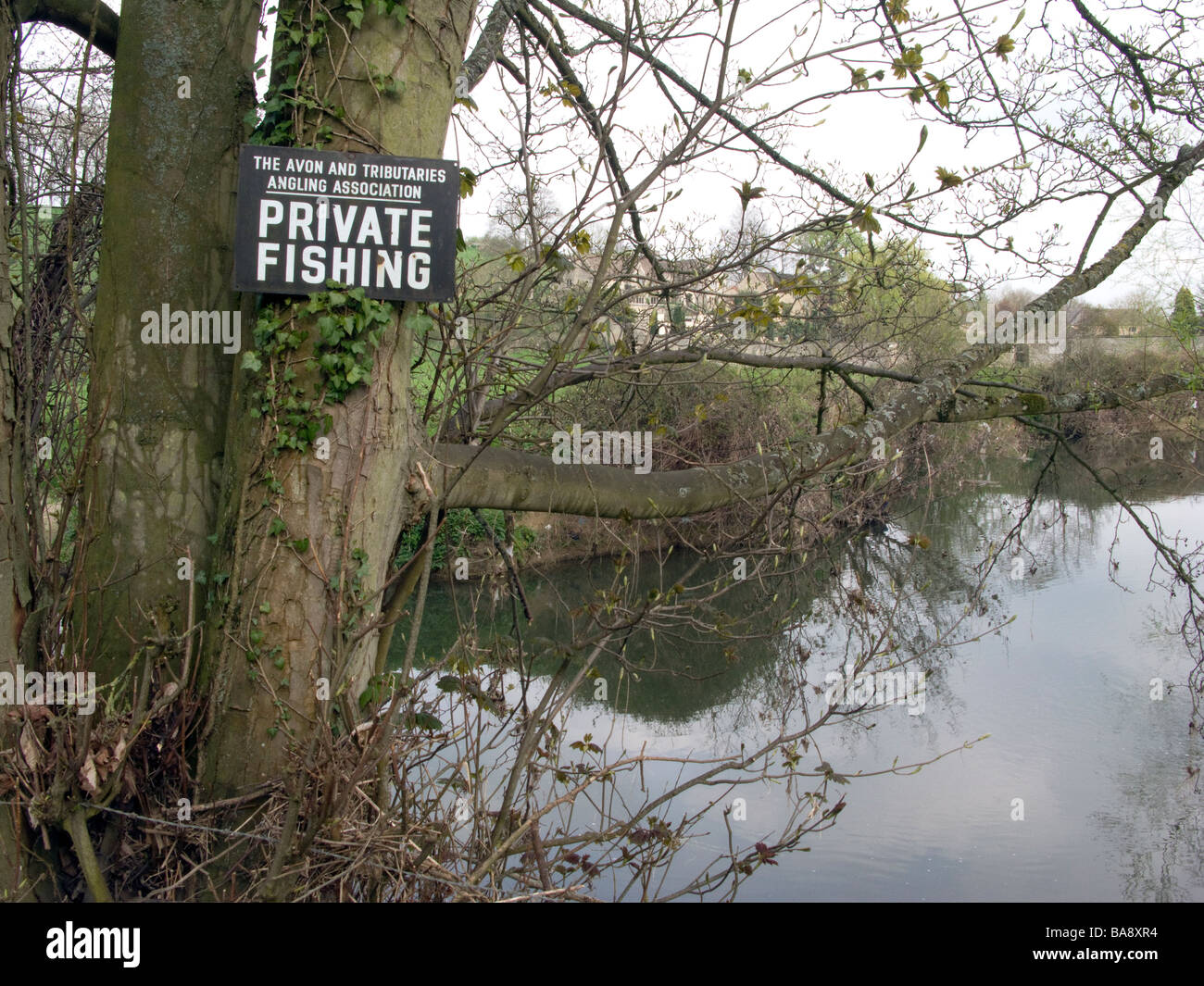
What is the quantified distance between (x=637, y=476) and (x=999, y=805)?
5.72 meters

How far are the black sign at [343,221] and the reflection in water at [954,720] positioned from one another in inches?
57.5

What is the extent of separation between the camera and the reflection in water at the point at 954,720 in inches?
259

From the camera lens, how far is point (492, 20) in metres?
4.13

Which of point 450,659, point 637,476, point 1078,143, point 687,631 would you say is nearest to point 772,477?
point 637,476

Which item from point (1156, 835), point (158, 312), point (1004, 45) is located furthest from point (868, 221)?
point (1156, 835)

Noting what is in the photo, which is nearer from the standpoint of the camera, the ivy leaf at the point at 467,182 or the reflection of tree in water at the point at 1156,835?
the ivy leaf at the point at 467,182

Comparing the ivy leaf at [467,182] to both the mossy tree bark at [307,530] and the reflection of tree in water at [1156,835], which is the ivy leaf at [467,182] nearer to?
the mossy tree bark at [307,530]

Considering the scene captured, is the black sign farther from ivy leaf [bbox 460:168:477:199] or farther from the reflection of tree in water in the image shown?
the reflection of tree in water

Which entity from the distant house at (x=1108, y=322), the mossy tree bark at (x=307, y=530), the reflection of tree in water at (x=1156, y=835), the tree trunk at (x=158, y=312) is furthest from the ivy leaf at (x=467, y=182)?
the distant house at (x=1108, y=322)

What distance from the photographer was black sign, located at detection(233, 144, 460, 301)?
2545 mm

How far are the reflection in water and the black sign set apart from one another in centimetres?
146

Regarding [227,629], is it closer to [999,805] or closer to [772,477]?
[772,477]

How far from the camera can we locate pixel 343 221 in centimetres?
256
